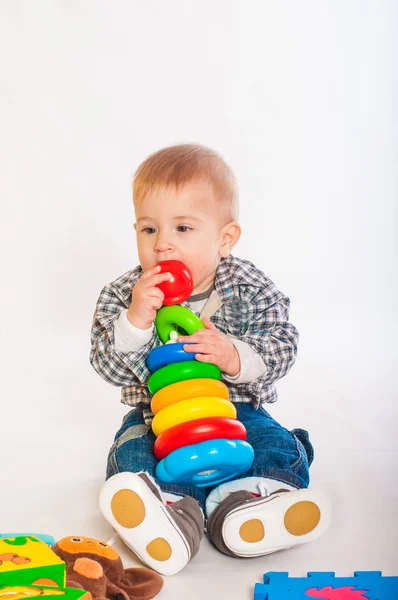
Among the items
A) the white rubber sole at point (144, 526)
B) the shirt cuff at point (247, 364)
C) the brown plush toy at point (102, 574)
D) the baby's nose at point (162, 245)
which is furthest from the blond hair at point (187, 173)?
the brown plush toy at point (102, 574)

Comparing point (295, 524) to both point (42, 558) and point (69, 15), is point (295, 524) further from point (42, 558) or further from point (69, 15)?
point (69, 15)

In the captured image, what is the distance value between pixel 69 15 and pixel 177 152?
183 cm

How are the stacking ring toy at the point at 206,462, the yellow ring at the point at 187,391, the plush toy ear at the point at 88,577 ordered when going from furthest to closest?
1. the yellow ring at the point at 187,391
2. the stacking ring toy at the point at 206,462
3. the plush toy ear at the point at 88,577

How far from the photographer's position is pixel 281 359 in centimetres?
190

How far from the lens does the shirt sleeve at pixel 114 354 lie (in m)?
1.85

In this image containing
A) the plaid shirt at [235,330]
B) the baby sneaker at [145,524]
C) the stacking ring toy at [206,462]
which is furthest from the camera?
the plaid shirt at [235,330]

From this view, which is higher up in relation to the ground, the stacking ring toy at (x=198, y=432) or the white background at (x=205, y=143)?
the white background at (x=205, y=143)

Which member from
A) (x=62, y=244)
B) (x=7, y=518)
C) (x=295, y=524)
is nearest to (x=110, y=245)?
(x=62, y=244)

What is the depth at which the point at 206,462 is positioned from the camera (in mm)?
1563

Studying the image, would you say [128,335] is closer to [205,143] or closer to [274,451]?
[274,451]

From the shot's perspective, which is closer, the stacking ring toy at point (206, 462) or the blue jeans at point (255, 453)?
the stacking ring toy at point (206, 462)

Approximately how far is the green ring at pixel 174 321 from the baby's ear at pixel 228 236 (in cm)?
24

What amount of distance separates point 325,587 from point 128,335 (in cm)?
70

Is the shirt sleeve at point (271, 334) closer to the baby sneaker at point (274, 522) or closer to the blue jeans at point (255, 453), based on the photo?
the blue jeans at point (255, 453)
